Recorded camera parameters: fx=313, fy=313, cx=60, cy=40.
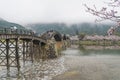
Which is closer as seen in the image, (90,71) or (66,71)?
(90,71)

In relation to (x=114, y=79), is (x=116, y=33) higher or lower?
higher

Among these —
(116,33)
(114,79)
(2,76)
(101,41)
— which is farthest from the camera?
(101,41)

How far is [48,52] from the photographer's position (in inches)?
2211

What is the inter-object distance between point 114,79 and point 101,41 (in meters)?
100

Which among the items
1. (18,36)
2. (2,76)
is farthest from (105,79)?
(18,36)

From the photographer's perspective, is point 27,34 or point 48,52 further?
point 48,52

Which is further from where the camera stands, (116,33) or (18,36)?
(18,36)

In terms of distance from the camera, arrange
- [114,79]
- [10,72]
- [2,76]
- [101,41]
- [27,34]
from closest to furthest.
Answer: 1. [114,79]
2. [2,76]
3. [10,72]
4. [27,34]
5. [101,41]

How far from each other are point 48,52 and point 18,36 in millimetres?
19758

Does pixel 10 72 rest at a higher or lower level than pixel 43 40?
lower

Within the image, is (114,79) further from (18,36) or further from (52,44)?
(52,44)

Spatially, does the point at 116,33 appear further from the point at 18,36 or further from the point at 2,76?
the point at 18,36

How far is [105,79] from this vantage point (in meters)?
27.8

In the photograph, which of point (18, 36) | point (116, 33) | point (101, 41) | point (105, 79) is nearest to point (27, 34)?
point (18, 36)
